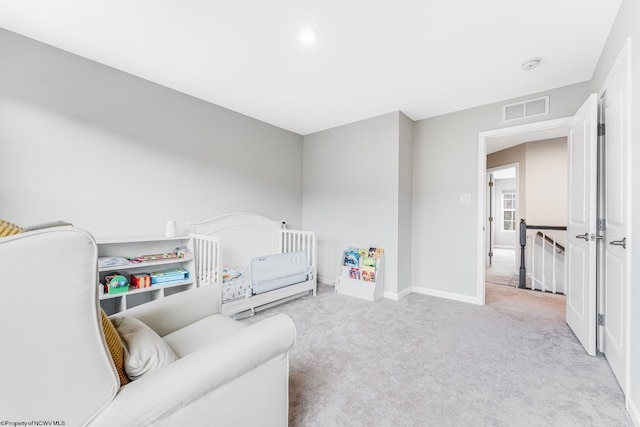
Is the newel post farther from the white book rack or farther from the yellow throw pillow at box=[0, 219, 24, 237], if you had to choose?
the yellow throw pillow at box=[0, 219, 24, 237]

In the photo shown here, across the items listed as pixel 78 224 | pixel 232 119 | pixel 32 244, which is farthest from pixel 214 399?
pixel 232 119

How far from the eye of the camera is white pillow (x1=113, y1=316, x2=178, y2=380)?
2.93 feet

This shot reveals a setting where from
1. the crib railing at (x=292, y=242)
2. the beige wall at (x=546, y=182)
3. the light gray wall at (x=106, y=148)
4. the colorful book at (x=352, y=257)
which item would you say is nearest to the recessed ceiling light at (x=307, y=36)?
the light gray wall at (x=106, y=148)

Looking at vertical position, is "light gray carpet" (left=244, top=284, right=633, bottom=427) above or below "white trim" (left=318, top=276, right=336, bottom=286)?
below

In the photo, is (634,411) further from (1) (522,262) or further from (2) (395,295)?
(1) (522,262)

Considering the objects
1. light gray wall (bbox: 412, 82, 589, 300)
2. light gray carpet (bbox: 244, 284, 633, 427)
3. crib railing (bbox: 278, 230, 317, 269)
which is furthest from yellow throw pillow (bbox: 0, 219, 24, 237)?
light gray wall (bbox: 412, 82, 589, 300)

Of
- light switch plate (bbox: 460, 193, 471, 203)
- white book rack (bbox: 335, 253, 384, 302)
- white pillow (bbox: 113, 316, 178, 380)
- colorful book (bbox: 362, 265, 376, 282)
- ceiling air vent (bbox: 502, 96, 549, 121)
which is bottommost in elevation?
white book rack (bbox: 335, 253, 384, 302)

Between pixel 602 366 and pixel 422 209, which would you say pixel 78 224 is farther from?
pixel 602 366

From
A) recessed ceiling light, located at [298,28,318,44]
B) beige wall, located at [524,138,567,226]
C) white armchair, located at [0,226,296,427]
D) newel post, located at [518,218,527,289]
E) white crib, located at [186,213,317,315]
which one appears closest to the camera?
white armchair, located at [0,226,296,427]

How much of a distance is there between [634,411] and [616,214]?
3.69ft

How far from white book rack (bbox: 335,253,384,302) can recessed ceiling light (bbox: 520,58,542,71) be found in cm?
236

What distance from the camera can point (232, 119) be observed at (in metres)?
3.48

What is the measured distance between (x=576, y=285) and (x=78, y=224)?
437 cm

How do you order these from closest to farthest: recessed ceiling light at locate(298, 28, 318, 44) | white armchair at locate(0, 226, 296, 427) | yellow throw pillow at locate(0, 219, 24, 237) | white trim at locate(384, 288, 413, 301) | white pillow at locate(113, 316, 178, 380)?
1. white armchair at locate(0, 226, 296, 427)
2. yellow throw pillow at locate(0, 219, 24, 237)
3. white pillow at locate(113, 316, 178, 380)
4. recessed ceiling light at locate(298, 28, 318, 44)
5. white trim at locate(384, 288, 413, 301)
